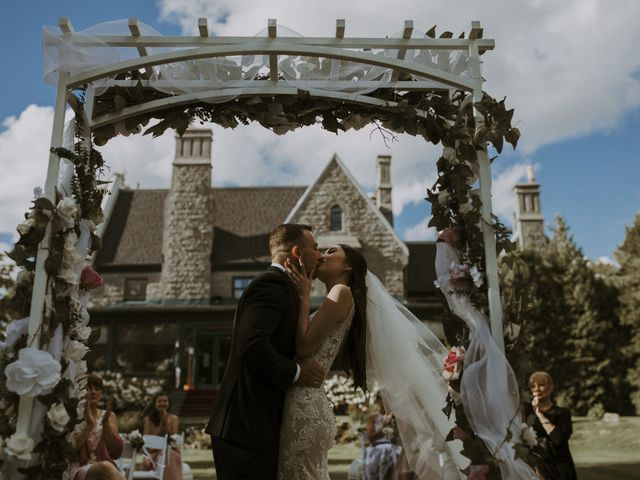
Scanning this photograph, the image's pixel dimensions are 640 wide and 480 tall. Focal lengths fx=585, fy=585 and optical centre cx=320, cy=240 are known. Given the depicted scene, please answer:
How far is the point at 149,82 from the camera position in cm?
425

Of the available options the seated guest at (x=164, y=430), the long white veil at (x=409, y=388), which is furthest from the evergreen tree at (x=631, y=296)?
the long white veil at (x=409, y=388)

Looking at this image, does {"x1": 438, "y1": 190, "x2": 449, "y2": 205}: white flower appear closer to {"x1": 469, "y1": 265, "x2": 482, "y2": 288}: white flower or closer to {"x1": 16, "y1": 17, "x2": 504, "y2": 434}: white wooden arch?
{"x1": 16, "y1": 17, "x2": 504, "y2": 434}: white wooden arch

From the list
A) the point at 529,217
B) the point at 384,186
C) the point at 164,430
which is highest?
the point at 384,186

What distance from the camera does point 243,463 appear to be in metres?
3.11

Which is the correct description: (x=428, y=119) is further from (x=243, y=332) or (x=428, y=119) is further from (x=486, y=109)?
(x=243, y=332)

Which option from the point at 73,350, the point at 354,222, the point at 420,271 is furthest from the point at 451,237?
the point at 420,271

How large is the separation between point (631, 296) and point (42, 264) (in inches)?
939

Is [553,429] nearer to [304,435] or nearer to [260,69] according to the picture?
[304,435]

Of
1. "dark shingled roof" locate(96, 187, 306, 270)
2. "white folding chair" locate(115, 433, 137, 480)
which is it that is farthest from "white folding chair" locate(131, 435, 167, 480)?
Result: "dark shingled roof" locate(96, 187, 306, 270)

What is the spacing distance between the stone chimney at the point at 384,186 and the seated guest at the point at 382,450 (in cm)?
1966

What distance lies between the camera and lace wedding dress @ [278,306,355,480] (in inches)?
130

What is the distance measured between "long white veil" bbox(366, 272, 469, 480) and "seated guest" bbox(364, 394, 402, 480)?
10.8ft

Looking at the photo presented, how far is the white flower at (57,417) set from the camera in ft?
11.0

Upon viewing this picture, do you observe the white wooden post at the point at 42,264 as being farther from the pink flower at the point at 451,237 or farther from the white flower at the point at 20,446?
the pink flower at the point at 451,237
